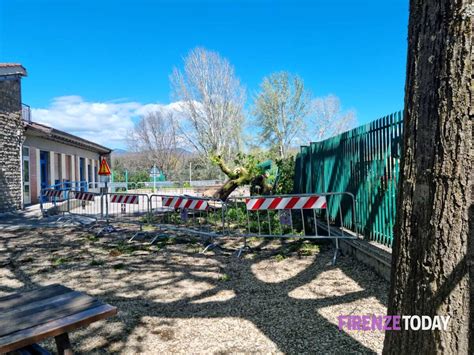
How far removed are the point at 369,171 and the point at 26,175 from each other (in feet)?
53.8

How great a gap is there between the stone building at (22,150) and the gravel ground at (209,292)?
860 cm

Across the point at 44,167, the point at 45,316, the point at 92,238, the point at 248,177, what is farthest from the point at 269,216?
the point at 44,167

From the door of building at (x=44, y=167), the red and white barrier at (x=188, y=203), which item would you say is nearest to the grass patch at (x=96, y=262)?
the red and white barrier at (x=188, y=203)

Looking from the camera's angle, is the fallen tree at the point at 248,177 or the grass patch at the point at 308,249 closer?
the grass patch at the point at 308,249

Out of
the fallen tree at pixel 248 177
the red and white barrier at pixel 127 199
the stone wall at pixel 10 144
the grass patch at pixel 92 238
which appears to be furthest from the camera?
the stone wall at pixel 10 144

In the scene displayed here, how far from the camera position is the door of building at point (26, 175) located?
56.2 ft

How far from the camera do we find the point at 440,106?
1.88 m

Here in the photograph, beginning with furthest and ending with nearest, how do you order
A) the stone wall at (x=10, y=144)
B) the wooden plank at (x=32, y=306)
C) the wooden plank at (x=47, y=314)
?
the stone wall at (x=10, y=144) → the wooden plank at (x=32, y=306) → the wooden plank at (x=47, y=314)

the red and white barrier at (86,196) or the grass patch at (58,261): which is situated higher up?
Answer: the red and white barrier at (86,196)

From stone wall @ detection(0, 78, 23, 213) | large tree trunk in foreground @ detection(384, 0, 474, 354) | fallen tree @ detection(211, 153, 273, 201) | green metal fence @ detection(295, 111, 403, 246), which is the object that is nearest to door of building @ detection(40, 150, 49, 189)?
stone wall @ detection(0, 78, 23, 213)

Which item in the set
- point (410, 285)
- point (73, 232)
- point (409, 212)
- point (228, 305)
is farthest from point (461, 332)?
point (73, 232)

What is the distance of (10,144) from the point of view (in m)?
15.8

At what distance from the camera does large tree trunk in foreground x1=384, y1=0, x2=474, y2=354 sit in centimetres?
184

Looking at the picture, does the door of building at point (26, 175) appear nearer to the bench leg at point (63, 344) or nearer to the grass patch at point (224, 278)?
the grass patch at point (224, 278)
